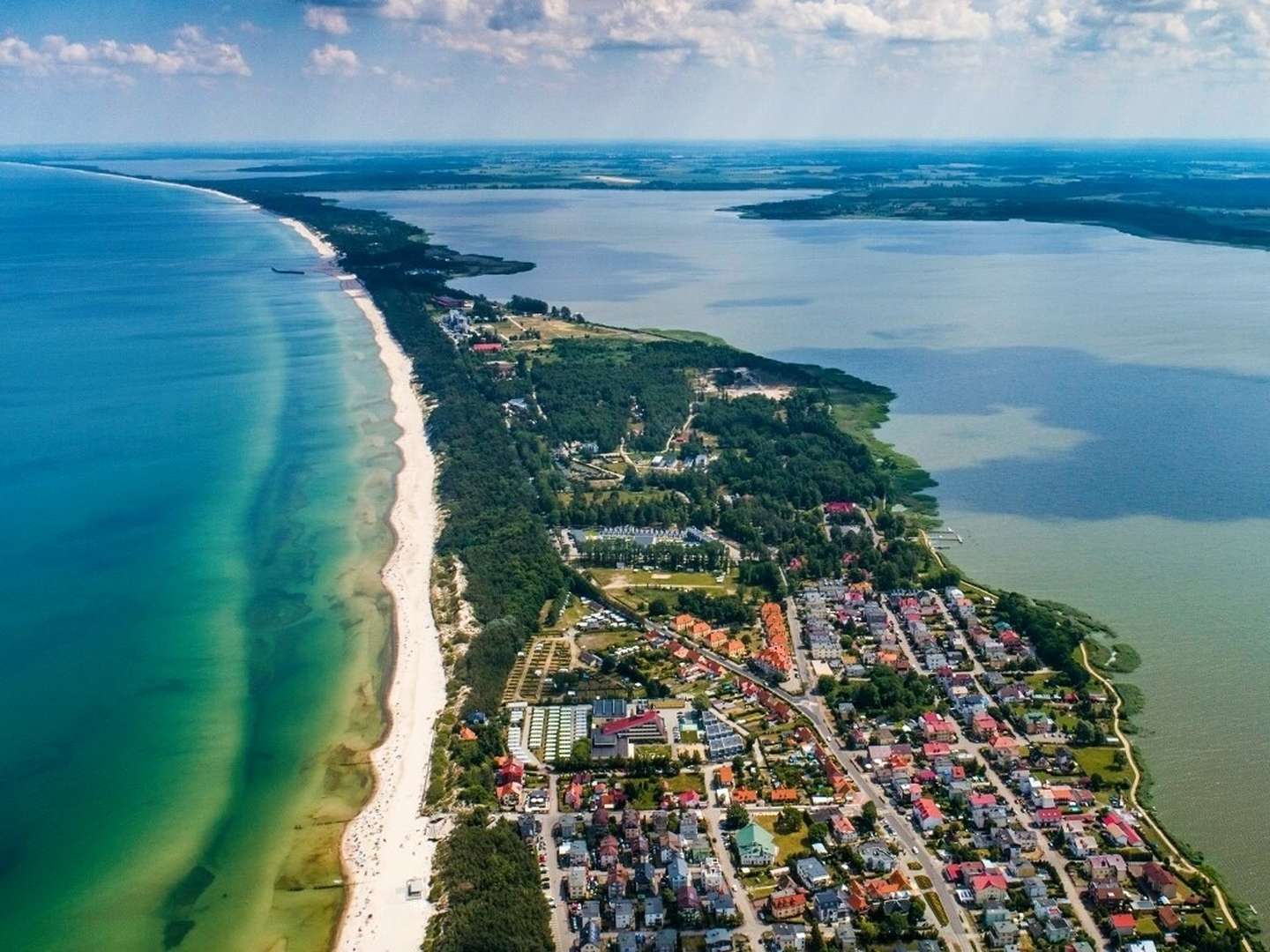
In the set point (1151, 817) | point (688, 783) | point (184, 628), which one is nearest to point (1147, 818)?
point (1151, 817)

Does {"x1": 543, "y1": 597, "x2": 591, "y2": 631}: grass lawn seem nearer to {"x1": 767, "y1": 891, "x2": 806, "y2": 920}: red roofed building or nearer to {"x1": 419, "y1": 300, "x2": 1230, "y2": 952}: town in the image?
{"x1": 419, "y1": 300, "x2": 1230, "y2": 952}: town

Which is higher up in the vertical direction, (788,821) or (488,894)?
(488,894)

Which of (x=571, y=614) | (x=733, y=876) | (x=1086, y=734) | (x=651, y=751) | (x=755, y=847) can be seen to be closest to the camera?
(x=733, y=876)

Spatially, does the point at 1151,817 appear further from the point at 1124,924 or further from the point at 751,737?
the point at 751,737

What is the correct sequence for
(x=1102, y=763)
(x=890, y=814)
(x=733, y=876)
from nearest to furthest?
1. (x=733, y=876)
2. (x=890, y=814)
3. (x=1102, y=763)

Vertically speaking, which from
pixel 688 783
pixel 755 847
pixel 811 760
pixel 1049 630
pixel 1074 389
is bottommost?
pixel 1074 389

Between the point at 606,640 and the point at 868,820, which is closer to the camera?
the point at 868,820

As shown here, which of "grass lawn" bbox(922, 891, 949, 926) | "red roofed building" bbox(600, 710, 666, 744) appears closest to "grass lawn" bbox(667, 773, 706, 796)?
"red roofed building" bbox(600, 710, 666, 744)

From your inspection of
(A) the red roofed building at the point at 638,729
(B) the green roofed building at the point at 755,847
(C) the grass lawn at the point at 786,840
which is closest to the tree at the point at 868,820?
(C) the grass lawn at the point at 786,840
